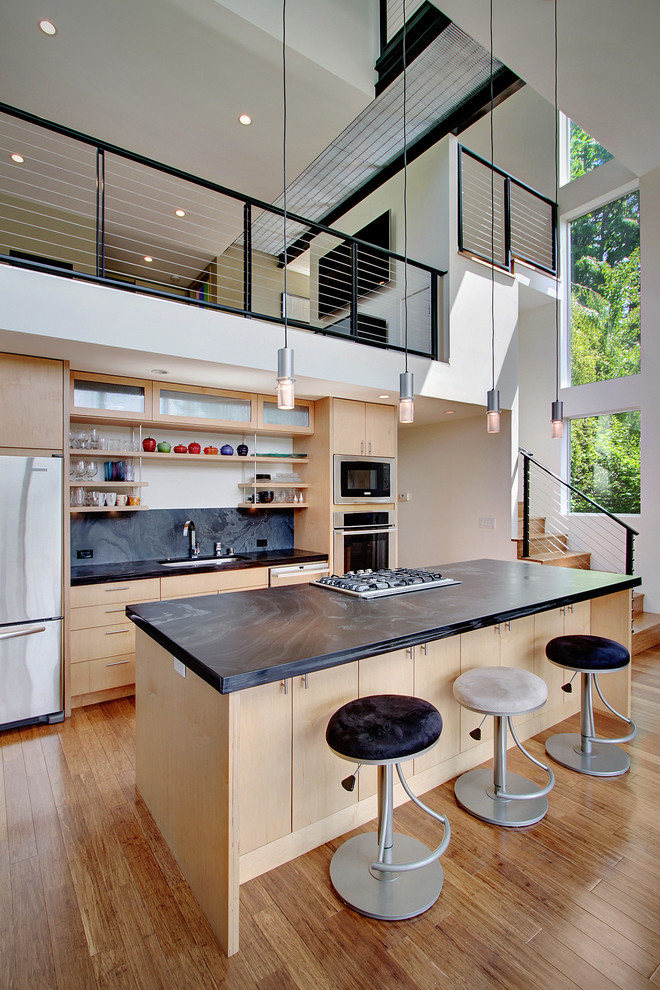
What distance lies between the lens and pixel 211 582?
3.88 m

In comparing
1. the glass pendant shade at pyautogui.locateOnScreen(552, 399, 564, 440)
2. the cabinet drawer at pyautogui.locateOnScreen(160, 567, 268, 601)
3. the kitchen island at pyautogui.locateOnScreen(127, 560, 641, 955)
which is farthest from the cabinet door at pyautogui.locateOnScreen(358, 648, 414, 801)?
the cabinet drawer at pyautogui.locateOnScreen(160, 567, 268, 601)

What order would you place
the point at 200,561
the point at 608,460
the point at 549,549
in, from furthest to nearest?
1. the point at 608,460
2. the point at 549,549
3. the point at 200,561

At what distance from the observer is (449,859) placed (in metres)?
1.88

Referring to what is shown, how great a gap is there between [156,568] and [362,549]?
1.96 m

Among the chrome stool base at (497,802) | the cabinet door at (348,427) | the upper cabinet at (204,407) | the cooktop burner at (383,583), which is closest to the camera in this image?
the chrome stool base at (497,802)

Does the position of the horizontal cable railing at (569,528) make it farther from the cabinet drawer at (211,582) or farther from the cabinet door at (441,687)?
the cabinet door at (441,687)

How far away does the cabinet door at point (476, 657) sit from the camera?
248 centimetres

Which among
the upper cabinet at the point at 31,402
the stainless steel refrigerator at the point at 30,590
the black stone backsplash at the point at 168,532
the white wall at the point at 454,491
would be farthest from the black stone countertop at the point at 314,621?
the white wall at the point at 454,491

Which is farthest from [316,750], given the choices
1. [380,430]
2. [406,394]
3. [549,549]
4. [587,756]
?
[549,549]

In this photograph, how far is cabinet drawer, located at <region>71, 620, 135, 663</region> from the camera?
11.0 ft

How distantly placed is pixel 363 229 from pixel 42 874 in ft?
21.0

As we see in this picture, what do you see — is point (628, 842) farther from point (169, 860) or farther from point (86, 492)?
point (86, 492)

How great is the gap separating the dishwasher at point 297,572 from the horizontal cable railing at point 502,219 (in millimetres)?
3348

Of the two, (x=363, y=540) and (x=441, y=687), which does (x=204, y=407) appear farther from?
(x=441, y=687)
